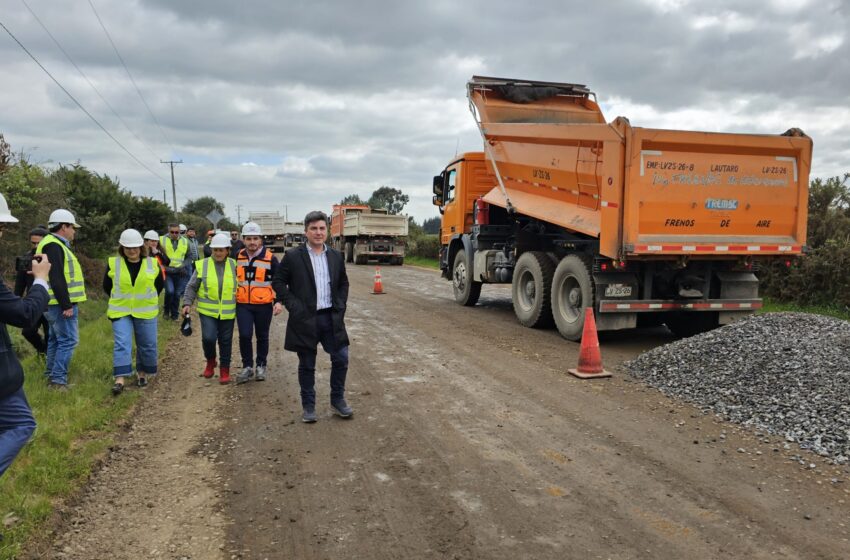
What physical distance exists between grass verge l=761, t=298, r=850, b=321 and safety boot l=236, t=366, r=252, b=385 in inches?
350

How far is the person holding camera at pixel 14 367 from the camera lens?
2.91 meters

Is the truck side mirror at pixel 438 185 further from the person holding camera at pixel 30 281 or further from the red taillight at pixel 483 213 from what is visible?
the person holding camera at pixel 30 281

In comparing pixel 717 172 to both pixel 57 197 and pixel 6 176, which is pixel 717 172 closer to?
pixel 6 176

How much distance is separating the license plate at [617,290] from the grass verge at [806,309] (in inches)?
159

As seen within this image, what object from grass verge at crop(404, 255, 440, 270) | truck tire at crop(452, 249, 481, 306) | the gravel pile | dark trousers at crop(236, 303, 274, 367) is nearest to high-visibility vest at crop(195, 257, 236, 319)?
dark trousers at crop(236, 303, 274, 367)

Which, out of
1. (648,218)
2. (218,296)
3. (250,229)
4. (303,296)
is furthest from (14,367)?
(648,218)

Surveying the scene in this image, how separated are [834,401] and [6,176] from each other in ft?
42.3

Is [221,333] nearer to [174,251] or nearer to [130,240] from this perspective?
[130,240]

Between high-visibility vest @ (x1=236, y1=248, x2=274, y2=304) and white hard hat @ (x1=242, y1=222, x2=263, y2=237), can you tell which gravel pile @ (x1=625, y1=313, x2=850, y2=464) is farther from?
white hard hat @ (x1=242, y1=222, x2=263, y2=237)

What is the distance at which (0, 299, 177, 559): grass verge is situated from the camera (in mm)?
3502

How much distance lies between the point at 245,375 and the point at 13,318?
385cm

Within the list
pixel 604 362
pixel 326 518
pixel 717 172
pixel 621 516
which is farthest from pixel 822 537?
pixel 717 172

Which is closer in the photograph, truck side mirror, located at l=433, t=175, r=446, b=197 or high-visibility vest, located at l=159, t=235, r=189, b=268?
high-visibility vest, located at l=159, t=235, r=189, b=268

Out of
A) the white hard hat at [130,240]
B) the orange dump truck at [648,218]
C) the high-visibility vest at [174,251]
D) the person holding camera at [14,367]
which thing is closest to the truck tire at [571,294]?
the orange dump truck at [648,218]
